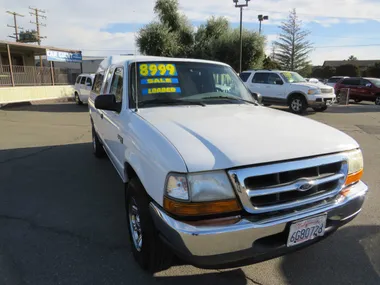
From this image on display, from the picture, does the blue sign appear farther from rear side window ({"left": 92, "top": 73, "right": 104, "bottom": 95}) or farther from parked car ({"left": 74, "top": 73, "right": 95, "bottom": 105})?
rear side window ({"left": 92, "top": 73, "right": 104, "bottom": 95})

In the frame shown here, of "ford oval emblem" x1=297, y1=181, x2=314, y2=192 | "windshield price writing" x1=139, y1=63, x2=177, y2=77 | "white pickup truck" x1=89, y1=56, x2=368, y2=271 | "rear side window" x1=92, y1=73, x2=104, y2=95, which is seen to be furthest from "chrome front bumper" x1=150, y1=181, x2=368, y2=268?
"rear side window" x1=92, y1=73, x2=104, y2=95

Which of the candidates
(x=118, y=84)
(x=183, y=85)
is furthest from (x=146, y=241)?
(x=118, y=84)

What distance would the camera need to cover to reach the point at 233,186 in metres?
1.96

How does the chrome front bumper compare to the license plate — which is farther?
the license plate

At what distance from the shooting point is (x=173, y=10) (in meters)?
27.5

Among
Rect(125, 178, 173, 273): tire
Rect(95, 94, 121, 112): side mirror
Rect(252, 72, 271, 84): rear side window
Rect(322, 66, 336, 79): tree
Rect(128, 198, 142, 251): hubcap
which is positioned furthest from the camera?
Rect(322, 66, 336, 79): tree

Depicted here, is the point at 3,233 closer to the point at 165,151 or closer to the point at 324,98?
the point at 165,151

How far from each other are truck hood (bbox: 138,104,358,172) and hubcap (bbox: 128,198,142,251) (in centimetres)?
Answer: 79

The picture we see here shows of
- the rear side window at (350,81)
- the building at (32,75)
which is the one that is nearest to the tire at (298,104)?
the rear side window at (350,81)

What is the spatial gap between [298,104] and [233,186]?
501 inches

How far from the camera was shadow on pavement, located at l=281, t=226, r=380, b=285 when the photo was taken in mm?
2559

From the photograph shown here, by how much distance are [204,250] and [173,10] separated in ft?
94.1

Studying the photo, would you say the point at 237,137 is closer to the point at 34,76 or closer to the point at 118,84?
the point at 118,84

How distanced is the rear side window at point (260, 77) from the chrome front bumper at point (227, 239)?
13285 millimetres
